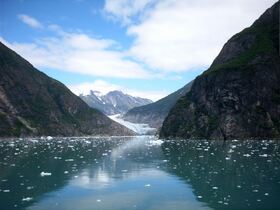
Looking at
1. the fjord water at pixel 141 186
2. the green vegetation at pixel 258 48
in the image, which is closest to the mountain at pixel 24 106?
the green vegetation at pixel 258 48

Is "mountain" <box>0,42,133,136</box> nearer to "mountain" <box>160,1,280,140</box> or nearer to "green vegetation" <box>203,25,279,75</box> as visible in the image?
"mountain" <box>160,1,280,140</box>

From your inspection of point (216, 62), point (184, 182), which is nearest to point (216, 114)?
point (216, 62)

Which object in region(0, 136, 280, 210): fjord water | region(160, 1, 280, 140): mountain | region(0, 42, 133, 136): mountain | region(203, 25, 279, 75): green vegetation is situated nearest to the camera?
region(0, 136, 280, 210): fjord water

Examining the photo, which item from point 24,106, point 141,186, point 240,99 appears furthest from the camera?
point 24,106

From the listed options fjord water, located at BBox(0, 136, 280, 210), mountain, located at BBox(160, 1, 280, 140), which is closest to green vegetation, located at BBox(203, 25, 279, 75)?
mountain, located at BBox(160, 1, 280, 140)

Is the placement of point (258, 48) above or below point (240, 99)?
above

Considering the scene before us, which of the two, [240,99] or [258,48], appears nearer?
[240,99]

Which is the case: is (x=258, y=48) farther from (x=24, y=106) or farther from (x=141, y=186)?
(x=141, y=186)

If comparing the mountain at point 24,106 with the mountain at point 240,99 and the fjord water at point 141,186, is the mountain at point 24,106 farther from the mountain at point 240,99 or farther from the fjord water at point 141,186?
the fjord water at point 141,186

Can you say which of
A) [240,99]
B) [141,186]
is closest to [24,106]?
[240,99]
